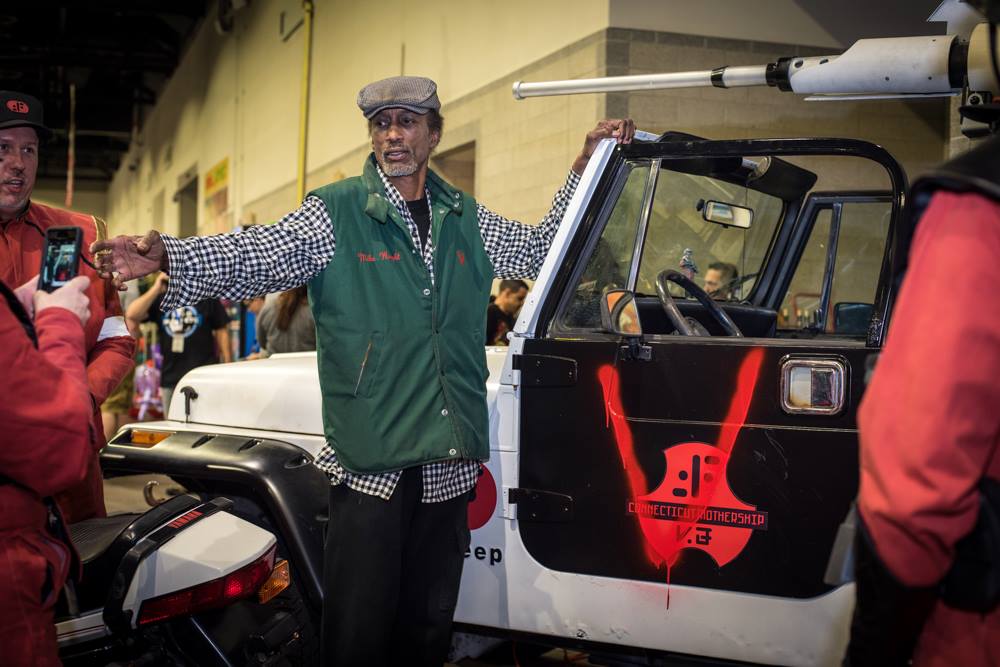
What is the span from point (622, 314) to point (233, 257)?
965mm

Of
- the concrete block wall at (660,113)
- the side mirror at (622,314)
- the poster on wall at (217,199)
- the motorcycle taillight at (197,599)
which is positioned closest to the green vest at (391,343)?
the side mirror at (622,314)

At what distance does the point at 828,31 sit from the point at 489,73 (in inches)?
100

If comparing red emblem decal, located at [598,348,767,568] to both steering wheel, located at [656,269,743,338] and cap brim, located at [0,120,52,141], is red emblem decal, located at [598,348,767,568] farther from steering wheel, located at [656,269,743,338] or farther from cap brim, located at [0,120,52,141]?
cap brim, located at [0,120,52,141]

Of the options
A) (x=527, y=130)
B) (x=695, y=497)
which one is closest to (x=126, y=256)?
(x=695, y=497)

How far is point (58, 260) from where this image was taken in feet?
5.99

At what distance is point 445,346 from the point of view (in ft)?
8.26

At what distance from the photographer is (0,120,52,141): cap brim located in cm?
264

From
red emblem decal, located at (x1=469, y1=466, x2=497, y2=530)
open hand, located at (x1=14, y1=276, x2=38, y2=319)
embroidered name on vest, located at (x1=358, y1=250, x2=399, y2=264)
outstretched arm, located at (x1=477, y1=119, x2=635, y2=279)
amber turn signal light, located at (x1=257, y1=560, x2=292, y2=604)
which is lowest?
amber turn signal light, located at (x1=257, y1=560, x2=292, y2=604)

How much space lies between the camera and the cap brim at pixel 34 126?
2.64 meters

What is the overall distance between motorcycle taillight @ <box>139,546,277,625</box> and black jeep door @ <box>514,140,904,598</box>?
774mm

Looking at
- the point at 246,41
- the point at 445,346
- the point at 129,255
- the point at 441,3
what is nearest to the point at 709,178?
the point at 445,346

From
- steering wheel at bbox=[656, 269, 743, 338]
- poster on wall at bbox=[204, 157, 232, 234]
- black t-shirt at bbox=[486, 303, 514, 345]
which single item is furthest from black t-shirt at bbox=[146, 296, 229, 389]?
poster on wall at bbox=[204, 157, 232, 234]

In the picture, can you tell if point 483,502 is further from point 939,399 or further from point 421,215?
point 939,399

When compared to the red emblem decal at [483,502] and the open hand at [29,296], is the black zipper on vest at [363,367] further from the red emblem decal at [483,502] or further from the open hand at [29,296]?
Answer: the open hand at [29,296]
